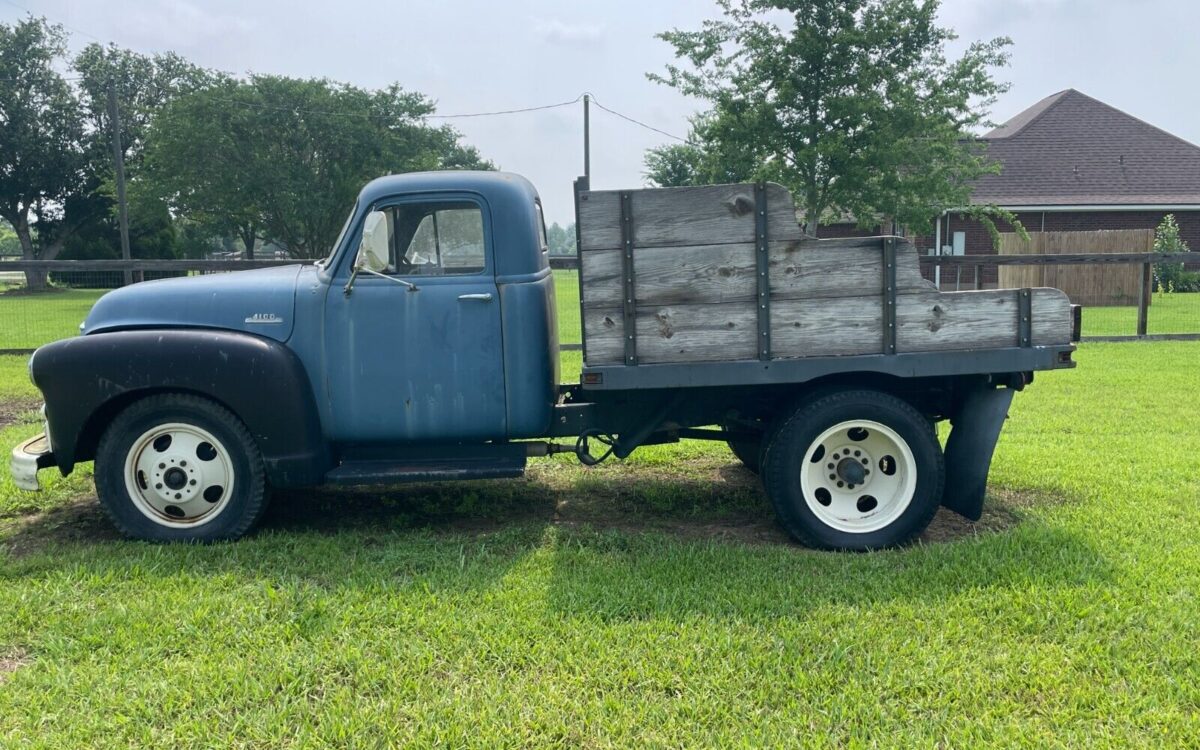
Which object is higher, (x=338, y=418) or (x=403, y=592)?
(x=338, y=418)

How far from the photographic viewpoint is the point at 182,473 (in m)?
5.00

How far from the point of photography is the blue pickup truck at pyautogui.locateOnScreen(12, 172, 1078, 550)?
4.68 m

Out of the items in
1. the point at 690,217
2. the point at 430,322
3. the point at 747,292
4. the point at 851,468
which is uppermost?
the point at 690,217

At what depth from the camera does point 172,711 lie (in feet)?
10.5

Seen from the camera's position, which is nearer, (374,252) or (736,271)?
(736,271)

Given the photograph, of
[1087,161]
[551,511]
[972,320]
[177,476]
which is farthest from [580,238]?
[1087,161]

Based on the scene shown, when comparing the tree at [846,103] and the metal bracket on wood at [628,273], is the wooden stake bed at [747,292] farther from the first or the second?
the tree at [846,103]

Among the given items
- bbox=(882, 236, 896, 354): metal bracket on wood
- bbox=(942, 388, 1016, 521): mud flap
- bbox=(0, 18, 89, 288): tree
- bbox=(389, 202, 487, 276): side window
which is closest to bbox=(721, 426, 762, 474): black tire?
bbox=(942, 388, 1016, 521): mud flap

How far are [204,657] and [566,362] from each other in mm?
8214

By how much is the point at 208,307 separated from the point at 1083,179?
2901 cm

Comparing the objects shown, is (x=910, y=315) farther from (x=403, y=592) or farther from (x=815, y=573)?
(x=403, y=592)

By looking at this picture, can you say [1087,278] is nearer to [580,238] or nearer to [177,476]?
[580,238]

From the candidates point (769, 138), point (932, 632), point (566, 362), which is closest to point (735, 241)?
point (932, 632)

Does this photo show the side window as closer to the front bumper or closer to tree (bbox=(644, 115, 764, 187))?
the front bumper
